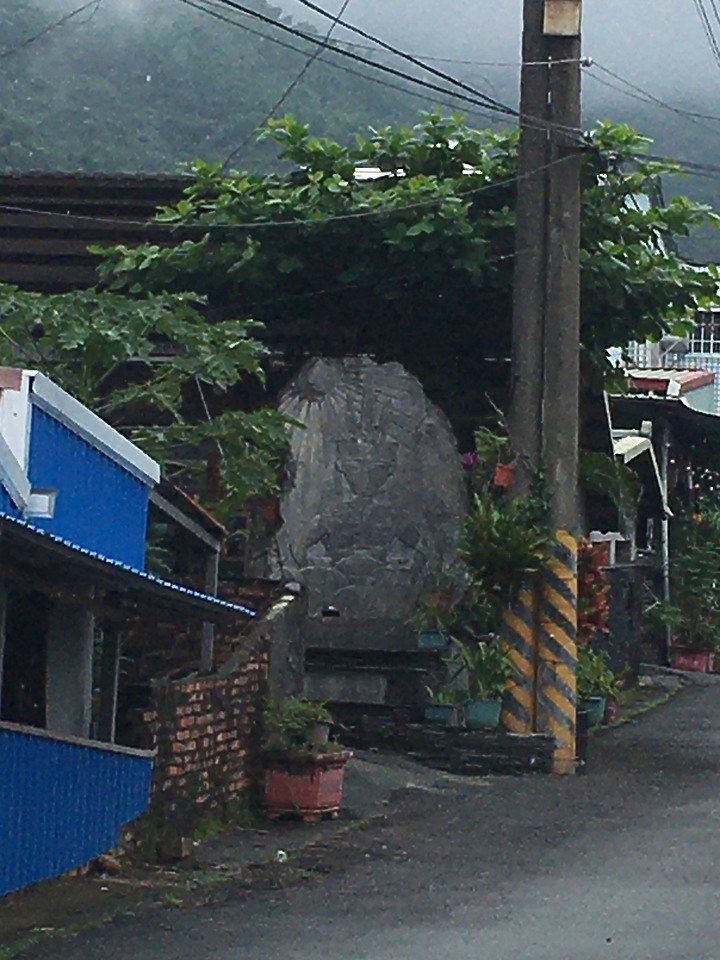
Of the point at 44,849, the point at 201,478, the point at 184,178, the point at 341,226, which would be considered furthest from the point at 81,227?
the point at 44,849

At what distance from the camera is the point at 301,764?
14242 millimetres

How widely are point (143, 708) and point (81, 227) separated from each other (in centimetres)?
1119

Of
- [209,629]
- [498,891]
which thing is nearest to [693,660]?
[209,629]

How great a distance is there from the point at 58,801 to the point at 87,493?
1948 millimetres

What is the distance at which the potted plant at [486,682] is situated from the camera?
59.3 feet

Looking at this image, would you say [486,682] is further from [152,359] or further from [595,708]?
[152,359]

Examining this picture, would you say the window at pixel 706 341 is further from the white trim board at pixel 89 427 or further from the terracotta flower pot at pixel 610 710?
the white trim board at pixel 89 427

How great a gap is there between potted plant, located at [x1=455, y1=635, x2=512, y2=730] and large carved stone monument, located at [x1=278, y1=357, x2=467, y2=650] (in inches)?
72.6

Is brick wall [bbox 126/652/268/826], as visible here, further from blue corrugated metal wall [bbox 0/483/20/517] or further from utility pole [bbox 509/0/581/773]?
utility pole [bbox 509/0/581/773]

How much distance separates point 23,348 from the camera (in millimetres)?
15281

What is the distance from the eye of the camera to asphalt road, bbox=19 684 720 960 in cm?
912

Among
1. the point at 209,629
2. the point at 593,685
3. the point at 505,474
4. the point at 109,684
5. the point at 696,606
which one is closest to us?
the point at 109,684

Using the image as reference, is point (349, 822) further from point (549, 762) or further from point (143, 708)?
point (549, 762)

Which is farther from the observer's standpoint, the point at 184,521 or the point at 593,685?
the point at 593,685
